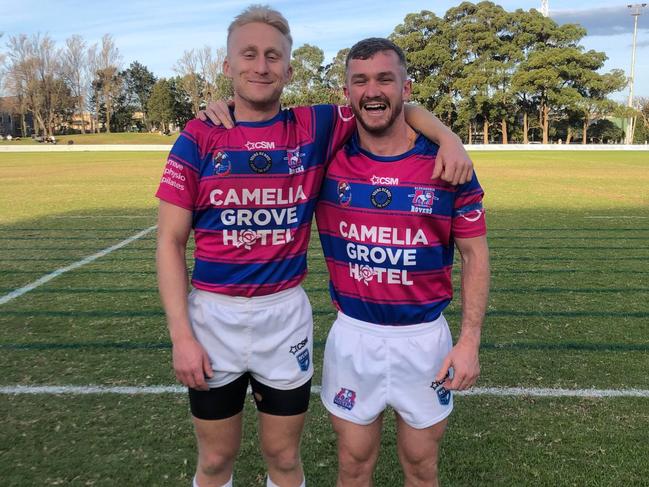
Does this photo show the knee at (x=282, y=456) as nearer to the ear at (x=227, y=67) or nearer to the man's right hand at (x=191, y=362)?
the man's right hand at (x=191, y=362)

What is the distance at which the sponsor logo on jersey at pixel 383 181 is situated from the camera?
6.82 feet

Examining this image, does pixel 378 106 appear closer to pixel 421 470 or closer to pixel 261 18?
pixel 261 18

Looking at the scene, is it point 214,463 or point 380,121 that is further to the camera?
point 214,463

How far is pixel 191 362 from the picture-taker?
6.64 ft

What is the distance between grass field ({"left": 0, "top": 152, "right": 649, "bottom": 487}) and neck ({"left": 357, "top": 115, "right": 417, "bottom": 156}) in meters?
1.63

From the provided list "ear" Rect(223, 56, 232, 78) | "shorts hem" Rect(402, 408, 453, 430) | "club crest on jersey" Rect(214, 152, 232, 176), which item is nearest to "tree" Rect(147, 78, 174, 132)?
"ear" Rect(223, 56, 232, 78)

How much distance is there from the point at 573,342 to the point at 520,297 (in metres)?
1.23

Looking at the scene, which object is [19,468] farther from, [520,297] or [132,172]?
[132,172]

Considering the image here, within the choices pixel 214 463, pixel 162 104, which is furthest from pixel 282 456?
pixel 162 104

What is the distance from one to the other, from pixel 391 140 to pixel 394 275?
495 mm

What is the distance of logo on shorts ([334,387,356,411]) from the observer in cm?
217

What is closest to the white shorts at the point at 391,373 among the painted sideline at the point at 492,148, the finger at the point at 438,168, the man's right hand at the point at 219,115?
the finger at the point at 438,168

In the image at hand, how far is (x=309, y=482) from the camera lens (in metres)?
2.78

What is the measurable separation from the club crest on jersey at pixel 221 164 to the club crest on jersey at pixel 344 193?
0.42 m
